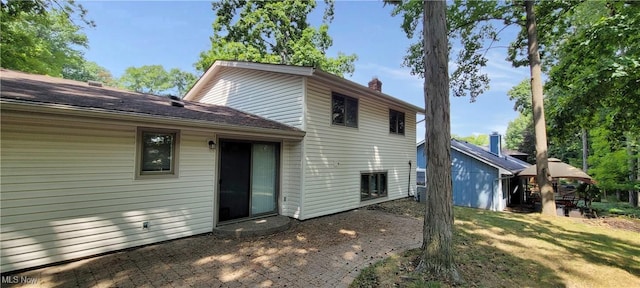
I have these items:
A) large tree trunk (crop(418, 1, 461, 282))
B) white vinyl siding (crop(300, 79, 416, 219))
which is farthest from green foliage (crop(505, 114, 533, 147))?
large tree trunk (crop(418, 1, 461, 282))

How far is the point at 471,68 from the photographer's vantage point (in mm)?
14180

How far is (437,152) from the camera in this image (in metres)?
4.20

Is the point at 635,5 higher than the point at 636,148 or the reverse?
higher

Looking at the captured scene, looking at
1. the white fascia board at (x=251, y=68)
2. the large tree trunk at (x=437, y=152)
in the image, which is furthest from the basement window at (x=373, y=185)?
the large tree trunk at (x=437, y=152)

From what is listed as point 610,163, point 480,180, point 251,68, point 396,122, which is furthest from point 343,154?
point 610,163

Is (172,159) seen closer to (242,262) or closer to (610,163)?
(242,262)

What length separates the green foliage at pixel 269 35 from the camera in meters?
20.5

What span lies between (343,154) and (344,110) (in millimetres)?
1489

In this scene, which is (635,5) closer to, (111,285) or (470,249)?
(470,249)

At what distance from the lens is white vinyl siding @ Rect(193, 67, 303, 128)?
7918 millimetres

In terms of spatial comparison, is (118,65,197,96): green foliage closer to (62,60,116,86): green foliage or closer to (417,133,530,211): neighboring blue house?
(62,60,116,86): green foliage

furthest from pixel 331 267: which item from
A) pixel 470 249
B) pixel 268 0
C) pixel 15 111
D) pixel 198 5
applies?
pixel 268 0

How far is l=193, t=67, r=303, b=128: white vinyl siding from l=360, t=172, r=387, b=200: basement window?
3.73m

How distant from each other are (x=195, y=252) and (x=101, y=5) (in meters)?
9.79
